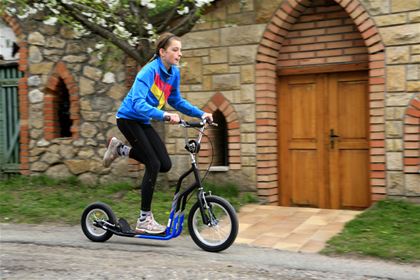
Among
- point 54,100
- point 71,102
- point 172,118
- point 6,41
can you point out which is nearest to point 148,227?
point 172,118

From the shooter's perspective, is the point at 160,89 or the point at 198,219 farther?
the point at 160,89

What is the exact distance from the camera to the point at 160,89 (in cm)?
486

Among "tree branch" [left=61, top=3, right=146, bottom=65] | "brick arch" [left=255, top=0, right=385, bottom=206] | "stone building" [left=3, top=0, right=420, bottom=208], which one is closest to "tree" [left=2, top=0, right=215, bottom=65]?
"tree branch" [left=61, top=3, right=146, bottom=65]

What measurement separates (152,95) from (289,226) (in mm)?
2321

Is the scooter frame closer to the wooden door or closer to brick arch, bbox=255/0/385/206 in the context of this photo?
brick arch, bbox=255/0/385/206

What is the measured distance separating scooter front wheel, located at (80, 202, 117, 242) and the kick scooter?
0.7 inches

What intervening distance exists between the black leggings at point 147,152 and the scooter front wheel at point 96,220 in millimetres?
496

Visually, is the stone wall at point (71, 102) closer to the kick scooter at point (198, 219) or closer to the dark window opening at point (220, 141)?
the dark window opening at point (220, 141)

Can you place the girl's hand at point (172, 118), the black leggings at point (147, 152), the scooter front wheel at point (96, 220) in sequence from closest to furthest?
1. the girl's hand at point (172, 118)
2. the black leggings at point (147, 152)
3. the scooter front wheel at point (96, 220)

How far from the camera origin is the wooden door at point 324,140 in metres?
7.08

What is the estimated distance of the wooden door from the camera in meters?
7.08

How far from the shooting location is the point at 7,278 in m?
3.83

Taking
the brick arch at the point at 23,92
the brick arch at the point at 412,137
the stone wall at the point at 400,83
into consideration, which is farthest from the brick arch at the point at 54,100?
the brick arch at the point at 412,137

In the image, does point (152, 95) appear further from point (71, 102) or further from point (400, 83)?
point (71, 102)
